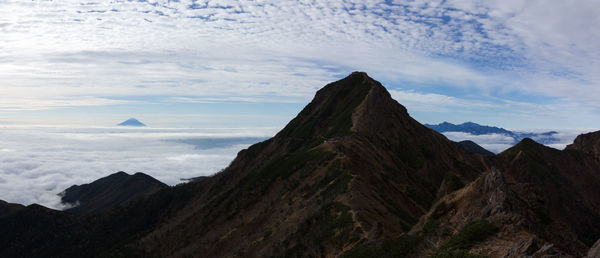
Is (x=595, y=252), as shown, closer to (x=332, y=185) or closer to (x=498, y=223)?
(x=498, y=223)

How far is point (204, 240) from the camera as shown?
86.8 m

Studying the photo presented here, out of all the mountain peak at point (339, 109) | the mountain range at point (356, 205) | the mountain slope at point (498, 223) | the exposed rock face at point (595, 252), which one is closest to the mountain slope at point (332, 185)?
the mountain range at point (356, 205)

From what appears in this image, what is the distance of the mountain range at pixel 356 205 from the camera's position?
3058cm

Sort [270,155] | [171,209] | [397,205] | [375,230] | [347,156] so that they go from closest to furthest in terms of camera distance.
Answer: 1. [375,230]
2. [397,205]
3. [347,156]
4. [270,155]
5. [171,209]

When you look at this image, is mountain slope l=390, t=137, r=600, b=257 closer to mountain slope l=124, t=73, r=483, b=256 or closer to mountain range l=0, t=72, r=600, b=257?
mountain range l=0, t=72, r=600, b=257

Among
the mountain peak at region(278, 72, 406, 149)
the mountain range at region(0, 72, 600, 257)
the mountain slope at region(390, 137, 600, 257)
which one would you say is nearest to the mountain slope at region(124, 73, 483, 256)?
the mountain range at region(0, 72, 600, 257)

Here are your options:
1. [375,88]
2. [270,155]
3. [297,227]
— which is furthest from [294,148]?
[297,227]

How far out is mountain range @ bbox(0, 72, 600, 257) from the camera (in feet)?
100

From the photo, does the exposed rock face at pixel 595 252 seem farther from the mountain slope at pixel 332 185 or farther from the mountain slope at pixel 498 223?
the mountain slope at pixel 332 185

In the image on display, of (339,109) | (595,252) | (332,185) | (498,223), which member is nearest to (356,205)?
(332,185)

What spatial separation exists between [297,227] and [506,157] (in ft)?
520

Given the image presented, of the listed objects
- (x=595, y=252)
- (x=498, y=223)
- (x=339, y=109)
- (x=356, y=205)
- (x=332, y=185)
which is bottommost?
(x=356, y=205)

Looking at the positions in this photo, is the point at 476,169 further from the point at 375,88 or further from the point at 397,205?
the point at 397,205

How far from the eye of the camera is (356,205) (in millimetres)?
55438
